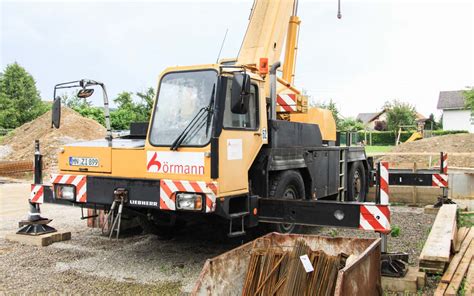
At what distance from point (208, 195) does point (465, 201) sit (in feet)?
28.7

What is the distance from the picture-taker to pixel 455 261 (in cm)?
539

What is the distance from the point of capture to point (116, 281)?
5355mm

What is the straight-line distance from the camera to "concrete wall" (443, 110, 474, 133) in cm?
5844

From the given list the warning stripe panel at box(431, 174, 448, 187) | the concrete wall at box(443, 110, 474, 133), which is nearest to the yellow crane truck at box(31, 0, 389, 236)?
the warning stripe panel at box(431, 174, 448, 187)

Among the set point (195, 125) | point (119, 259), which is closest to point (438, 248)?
point (195, 125)

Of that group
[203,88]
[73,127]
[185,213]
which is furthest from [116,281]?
[73,127]

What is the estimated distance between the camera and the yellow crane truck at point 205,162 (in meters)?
5.34

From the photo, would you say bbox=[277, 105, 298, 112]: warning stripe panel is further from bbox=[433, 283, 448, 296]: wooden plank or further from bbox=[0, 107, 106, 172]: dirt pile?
bbox=[0, 107, 106, 172]: dirt pile

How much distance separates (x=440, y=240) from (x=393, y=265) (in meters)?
0.98

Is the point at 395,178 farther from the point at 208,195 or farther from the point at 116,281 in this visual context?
the point at 116,281

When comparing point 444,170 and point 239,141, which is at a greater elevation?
point 239,141

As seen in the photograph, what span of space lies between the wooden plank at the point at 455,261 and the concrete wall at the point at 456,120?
57.1m

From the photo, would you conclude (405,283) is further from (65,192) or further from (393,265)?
(65,192)

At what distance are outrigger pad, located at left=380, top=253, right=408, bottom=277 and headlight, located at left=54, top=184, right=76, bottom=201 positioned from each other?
3.77 metres
